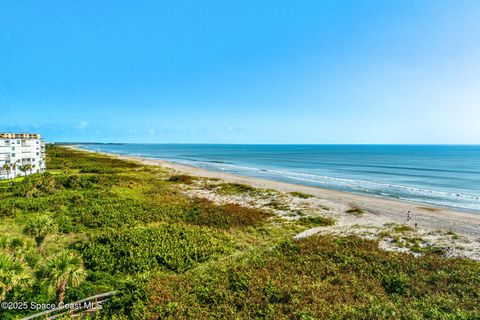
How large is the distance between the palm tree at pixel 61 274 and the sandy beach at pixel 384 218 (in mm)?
19877

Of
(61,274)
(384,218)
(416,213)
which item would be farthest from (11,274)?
(416,213)

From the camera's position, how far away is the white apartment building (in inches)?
2254

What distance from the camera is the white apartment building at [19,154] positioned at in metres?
57.2

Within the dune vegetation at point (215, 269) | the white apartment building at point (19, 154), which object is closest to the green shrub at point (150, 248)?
the dune vegetation at point (215, 269)

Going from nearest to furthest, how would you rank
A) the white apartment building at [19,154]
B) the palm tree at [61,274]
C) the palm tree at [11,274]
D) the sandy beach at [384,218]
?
the palm tree at [11,274] → the palm tree at [61,274] → the sandy beach at [384,218] → the white apartment building at [19,154]

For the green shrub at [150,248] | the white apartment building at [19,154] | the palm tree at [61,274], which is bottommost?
the green shrub at [150,248]

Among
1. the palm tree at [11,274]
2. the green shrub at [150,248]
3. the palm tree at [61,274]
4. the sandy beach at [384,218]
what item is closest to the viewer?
the palm tree at [11,274]

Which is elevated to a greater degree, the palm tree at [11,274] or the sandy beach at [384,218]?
the palm tree at [11,274]

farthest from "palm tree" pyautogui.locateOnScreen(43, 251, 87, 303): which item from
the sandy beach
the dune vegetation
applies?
the sandy beach

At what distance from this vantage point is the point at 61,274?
45.5 ft

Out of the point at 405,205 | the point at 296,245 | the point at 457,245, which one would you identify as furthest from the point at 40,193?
the point at 405,205

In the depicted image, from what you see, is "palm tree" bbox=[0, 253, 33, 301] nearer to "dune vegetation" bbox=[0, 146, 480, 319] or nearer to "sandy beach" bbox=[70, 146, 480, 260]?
"dune vegetation" bbox=[0, 146, 480, 319]

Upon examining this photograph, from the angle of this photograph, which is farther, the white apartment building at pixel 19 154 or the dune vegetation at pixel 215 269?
the white apartment building at pixel 19 154

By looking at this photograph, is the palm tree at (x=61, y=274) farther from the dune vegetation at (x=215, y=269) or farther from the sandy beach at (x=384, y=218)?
the sandy beach at (x=384, y=218)
